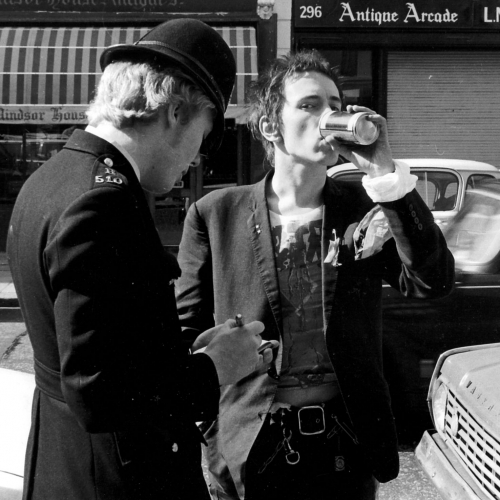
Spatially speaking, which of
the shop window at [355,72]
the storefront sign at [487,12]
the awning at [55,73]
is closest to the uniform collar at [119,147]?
the awning at [55,73]

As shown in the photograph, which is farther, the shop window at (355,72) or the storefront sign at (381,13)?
the shop window at (355,72)

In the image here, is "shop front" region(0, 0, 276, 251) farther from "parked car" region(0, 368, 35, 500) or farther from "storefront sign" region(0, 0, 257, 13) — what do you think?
"parked car" region(0, 368, 35, 500)

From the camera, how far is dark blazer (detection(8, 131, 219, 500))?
1239 mm

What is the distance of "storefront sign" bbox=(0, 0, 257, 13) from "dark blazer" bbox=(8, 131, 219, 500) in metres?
9.70

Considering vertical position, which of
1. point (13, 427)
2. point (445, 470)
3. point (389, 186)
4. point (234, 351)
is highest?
point (389, 186)

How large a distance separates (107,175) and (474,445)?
1.89 metres

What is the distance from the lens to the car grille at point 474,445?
2398 mm

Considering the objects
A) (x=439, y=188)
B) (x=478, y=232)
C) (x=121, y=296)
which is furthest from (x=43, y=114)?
(x=121, y=296)

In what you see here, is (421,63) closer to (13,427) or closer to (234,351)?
(13,427)

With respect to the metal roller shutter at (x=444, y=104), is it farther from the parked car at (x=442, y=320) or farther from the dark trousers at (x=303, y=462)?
the dark trousers at (x=303, y=462)

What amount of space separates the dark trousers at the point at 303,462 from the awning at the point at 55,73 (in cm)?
842

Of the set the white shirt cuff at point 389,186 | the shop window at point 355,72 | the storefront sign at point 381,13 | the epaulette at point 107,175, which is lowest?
the white shirt cuff at point 389,186

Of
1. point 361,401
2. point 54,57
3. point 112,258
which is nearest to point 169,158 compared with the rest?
point 112,258

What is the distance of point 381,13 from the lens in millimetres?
10516
